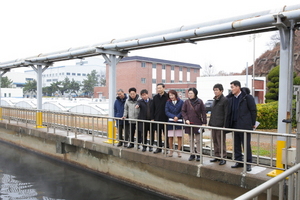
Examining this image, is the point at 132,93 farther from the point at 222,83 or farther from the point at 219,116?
the point at 222,83

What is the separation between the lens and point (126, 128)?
25.0ft

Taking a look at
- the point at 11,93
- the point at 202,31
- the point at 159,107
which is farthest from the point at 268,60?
the point at 11,93

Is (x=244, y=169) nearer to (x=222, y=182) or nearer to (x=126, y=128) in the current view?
(x=222, y=182)

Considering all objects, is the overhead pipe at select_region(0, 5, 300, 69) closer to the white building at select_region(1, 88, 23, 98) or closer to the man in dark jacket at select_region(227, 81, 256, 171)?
the man in dark jacket at select_region(227, 81, 256, 171)

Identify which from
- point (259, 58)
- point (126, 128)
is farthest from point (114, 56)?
point (259, 58)

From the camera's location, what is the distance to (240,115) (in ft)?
17.5

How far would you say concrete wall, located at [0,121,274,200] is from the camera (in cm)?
532

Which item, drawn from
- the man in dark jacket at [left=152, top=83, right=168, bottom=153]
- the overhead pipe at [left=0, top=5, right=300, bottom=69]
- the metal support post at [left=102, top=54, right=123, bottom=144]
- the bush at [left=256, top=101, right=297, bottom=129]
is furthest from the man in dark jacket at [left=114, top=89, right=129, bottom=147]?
the bush at [left=256, top=101, right=297, bottom=129]

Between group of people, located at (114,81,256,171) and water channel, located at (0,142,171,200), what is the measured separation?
3.79ft

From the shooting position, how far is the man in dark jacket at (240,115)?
5.22 m

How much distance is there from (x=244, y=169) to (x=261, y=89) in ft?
111

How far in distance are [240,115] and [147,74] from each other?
4864 cm

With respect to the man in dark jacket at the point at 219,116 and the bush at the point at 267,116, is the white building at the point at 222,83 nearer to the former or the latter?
the bush at the point at 267,116

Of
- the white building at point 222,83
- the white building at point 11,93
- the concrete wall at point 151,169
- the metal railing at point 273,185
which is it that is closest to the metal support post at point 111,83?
the concrete wall at point 151,169
